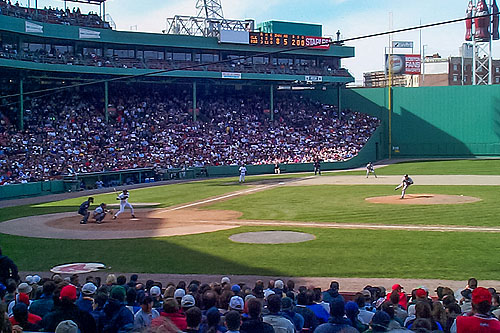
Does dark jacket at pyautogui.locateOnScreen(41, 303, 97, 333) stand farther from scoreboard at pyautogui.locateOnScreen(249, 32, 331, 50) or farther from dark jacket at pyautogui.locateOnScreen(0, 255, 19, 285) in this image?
scoreboard at pyautogui.locateOnScreen(249, 32, 331, 50)

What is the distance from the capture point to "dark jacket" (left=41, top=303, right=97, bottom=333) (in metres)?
7.04

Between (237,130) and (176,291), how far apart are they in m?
52.3

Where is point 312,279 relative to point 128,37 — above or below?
below

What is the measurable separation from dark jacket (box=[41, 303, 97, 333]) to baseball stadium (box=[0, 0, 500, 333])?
0.03 m

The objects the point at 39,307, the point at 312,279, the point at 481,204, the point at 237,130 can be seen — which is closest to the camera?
the point at 39,307

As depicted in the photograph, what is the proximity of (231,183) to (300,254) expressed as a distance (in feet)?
88.7

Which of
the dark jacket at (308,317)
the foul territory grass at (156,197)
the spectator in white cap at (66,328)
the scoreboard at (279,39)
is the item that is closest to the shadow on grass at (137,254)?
the dark jacket at (308,317)

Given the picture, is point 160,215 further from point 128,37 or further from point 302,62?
point 302,62

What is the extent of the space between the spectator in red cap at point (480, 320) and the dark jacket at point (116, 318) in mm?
4194

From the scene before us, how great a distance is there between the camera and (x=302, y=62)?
232ft

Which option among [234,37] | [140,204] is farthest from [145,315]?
[234,37]

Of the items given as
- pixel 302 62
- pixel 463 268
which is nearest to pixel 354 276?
pixel 463 268

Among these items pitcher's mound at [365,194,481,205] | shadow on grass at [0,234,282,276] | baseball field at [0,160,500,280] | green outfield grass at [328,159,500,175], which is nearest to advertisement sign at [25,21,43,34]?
baseball field at [0,160,500,280]

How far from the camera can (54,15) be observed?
5344cm
